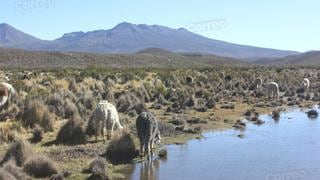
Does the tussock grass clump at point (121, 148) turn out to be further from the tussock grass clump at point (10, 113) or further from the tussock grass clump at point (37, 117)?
the tussock grass clump at point (10, 113)

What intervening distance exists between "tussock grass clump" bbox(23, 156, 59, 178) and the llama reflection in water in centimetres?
216

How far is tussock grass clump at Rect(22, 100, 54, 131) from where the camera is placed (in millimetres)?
20125

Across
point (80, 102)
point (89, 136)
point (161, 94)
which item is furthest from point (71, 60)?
point (89, 136)

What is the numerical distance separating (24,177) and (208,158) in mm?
5714

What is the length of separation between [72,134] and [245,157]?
18.1ft

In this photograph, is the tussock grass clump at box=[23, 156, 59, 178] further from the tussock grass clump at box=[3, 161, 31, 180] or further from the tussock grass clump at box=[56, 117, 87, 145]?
the tussock grass clump at box=[56, 117, 87, 145]

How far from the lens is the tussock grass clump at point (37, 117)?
20125 mm

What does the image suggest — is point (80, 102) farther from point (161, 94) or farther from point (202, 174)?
point (202, 174)

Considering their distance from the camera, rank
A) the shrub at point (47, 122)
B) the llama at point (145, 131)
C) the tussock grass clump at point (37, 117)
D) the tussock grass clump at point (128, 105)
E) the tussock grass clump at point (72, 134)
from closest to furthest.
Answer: the llama at point (145, 131) → the tussock grass clump at point (72, 134) → the shrub at point (47, 122) → the tussock grass clump at point (37, 117) → the tussock grass clump at point (128, 105)

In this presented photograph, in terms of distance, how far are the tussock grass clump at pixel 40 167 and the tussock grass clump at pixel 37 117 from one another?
19.5 feet

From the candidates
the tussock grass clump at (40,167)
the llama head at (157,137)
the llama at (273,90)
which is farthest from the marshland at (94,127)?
the llama at (273,90)

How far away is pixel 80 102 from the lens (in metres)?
25.4

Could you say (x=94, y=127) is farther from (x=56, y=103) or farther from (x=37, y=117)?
(x=56, y=103)

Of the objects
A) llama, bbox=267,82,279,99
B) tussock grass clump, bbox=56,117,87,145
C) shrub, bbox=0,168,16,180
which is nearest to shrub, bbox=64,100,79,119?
tussock grass clump, bbox=56,117,87,145
